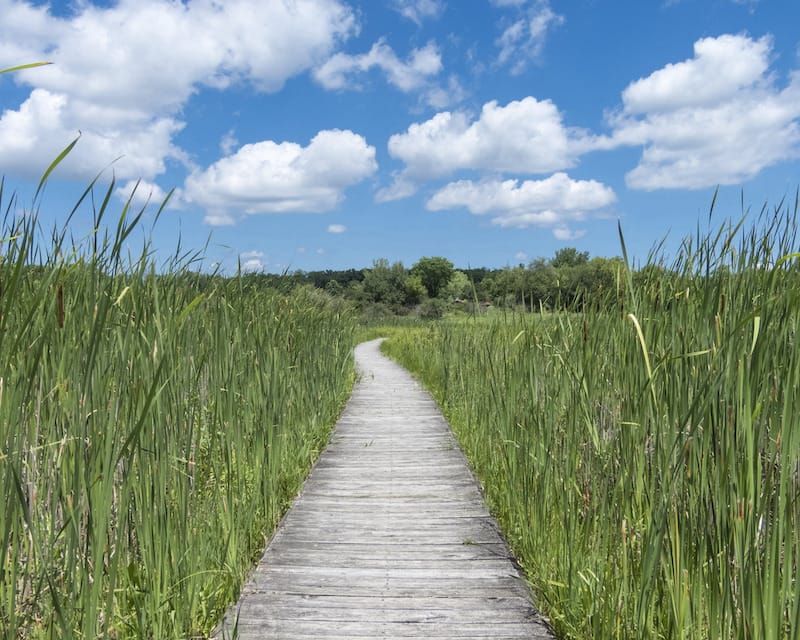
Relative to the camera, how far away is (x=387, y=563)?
3.09 meters

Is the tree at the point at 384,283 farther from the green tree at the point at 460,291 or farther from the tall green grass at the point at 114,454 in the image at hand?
the tall green grass at the point at 114,454

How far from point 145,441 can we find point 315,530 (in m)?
1.78

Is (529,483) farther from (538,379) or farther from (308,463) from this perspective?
(308,463)

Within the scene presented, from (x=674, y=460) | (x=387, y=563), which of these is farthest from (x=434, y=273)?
(x=674, y=460)

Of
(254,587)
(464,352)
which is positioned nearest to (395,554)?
(254,587)

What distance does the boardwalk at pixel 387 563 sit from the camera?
2.49 metres

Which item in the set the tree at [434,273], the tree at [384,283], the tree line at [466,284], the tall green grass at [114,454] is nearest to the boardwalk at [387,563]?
the tall green grass at [114,454]

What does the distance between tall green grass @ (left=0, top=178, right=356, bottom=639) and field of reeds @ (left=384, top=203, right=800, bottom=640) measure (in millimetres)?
1443

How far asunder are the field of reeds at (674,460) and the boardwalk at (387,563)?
0.81ft

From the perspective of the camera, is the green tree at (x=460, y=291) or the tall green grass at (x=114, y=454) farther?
the green tree at (x=460, y=291)

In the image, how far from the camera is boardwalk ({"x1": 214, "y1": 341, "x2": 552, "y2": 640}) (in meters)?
2.49

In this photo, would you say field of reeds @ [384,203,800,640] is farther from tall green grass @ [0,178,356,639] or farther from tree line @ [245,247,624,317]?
tall green grass @ [0,178,356,639]

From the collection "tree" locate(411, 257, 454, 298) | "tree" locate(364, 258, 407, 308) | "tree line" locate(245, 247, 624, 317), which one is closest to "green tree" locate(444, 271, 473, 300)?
"tree line" locate(245, 247, 624, 317)

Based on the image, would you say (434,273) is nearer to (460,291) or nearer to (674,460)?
(460,291)
